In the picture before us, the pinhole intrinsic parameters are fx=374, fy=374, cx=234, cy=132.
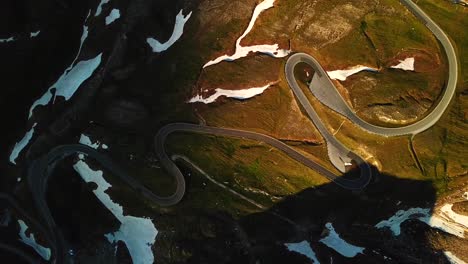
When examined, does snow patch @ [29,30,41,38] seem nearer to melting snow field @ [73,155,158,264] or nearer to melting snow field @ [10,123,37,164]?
melting snow field @ [10,123,37,164]

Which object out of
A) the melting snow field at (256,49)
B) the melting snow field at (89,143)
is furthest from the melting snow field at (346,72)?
the melting snow field at (89,143)

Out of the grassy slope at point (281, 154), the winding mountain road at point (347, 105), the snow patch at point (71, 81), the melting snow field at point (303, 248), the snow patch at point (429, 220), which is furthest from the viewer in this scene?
the snow patch at point (71, 81)

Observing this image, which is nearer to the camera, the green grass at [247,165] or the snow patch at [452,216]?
the snow patch at [452,216]

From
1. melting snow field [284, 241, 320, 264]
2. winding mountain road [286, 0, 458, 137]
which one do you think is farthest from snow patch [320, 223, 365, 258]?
winding mountain road [286, 0, 458, 137]

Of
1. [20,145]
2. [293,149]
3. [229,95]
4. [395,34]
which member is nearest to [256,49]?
[229,95]

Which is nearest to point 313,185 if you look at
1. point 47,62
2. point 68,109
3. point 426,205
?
point 426,205

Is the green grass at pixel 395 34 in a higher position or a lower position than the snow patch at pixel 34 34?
lower

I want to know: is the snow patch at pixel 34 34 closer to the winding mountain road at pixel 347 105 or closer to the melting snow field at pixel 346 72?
the winding mountain road at pixel 347 105

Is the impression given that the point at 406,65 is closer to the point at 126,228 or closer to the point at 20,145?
the point at 126,228
